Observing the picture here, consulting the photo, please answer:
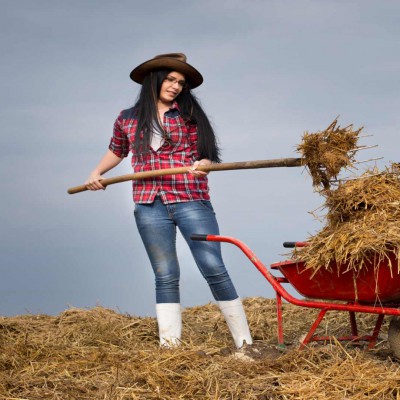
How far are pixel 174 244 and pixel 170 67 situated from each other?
1361 mm

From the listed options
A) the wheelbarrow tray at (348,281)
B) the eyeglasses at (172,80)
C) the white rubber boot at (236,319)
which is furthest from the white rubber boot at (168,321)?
the eyeglasses at (172,80)

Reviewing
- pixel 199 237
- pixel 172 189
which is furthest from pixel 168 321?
pixel 172 189

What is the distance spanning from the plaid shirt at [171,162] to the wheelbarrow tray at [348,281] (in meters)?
0.99

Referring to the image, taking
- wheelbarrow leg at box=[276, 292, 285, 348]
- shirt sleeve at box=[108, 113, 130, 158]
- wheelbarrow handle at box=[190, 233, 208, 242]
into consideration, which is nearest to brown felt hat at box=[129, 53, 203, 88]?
shirt sleeve at box=[108, 113, 130, 158]

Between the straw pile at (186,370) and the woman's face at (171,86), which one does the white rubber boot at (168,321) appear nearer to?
the straw pile at (186,370)

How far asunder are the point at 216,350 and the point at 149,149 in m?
1.60

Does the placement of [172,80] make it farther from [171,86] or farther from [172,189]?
[172,189]

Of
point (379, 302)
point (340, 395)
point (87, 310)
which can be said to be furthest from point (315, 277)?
point (87, 310)

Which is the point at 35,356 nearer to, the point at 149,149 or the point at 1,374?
the point at 1,374

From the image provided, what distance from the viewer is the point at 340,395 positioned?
4.06 m

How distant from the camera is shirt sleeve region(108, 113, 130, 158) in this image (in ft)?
19.4

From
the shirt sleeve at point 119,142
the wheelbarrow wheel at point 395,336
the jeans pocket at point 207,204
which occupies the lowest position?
the wheelbarrow wheel at point 395,336

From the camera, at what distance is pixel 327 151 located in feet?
14.9

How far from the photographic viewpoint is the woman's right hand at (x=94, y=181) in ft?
19.8
